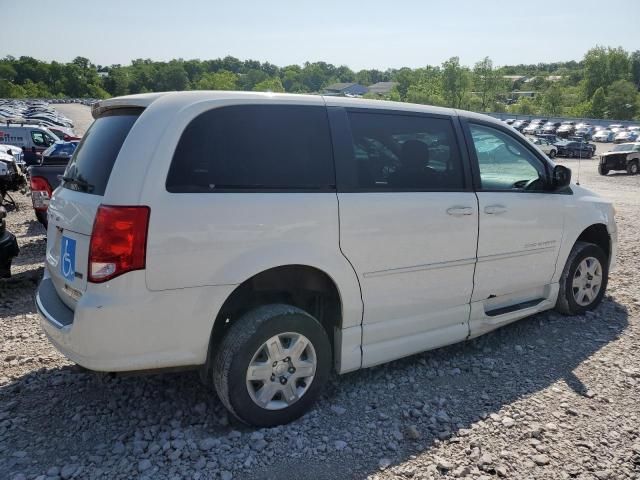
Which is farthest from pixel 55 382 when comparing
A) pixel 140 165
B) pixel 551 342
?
pixel 551 342

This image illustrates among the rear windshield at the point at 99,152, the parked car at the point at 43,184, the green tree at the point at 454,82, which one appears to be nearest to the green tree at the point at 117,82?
the green tree at the point at 454,82

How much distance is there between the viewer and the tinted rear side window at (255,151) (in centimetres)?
271

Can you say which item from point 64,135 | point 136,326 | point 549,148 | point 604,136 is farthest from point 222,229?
point 604,136

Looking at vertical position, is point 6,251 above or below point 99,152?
below

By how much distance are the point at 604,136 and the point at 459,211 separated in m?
68.3

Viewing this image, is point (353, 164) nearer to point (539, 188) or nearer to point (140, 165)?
point (140, 165)

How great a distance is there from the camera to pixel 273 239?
2842 mm

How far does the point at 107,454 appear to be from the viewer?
2.79m

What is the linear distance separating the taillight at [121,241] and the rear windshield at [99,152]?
0.29 m

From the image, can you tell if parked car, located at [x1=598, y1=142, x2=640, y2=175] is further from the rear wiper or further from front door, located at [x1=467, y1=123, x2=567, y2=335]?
the rear wiper

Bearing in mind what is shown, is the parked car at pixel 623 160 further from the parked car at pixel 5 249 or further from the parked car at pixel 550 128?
the parked car at pixel 550 128

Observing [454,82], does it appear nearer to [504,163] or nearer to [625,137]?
[625,137]

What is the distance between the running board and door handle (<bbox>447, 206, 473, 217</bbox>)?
0.88 meters

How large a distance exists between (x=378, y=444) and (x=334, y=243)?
120 cm
